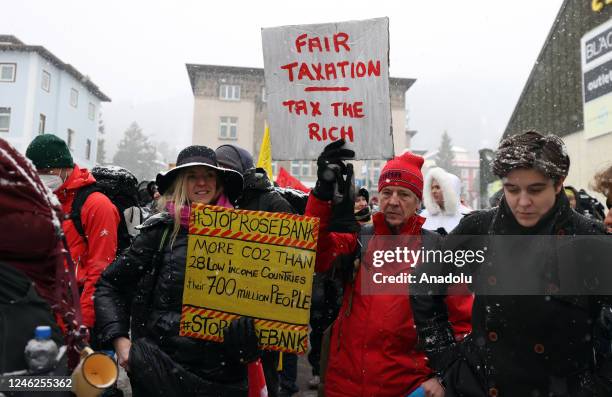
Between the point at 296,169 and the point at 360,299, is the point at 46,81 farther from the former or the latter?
the point at 360,299

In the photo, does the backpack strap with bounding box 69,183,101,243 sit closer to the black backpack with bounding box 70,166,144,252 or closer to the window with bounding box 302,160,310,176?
the black backpack with bounding box 70,166,144,252

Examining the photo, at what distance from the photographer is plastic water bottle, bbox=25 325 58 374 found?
1.71 meters

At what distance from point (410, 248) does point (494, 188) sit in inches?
618

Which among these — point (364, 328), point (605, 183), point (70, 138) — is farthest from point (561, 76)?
point (70, 138)

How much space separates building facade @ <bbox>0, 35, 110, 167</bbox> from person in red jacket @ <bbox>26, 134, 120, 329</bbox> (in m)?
33.0

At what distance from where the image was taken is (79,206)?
392cm

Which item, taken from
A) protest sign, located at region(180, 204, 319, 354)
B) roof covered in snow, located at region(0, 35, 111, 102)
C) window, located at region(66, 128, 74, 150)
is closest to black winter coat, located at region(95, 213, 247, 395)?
protest sign, located at region(180, 204, 319, 354)

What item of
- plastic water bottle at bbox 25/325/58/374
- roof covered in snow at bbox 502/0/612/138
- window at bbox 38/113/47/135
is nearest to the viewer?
plastic water bottle at bbox 25/325/58/374

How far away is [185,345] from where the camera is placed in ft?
8.66

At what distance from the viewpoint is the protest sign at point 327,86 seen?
3623mm

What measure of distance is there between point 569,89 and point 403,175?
565 inches

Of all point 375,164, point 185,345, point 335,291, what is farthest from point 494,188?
point 375,164

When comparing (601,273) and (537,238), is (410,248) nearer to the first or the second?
(537,238)

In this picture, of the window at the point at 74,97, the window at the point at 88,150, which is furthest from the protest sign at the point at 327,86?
the window at the point at 88,150
